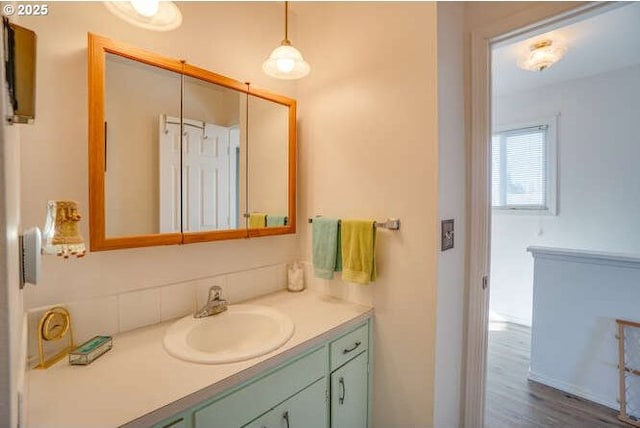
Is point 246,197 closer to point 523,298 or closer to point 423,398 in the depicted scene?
point 423,398

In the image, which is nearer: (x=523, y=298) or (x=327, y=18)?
(x=327, y=18)

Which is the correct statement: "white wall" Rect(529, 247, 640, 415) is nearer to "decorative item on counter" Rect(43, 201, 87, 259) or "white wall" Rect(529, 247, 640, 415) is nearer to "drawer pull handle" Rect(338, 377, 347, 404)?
"drawer pull handle" Rect(338, 377, 347, 404)

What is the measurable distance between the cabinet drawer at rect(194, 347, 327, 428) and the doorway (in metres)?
1.36

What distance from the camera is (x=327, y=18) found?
1.60 m

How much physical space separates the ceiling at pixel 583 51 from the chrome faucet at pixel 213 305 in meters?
1.83

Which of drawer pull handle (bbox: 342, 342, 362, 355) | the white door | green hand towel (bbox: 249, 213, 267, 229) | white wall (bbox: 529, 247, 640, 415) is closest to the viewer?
the white door

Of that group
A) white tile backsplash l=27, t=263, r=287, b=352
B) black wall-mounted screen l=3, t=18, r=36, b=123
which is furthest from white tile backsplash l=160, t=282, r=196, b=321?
black wall-mounted screen l=3, t=18, r=36, b=123

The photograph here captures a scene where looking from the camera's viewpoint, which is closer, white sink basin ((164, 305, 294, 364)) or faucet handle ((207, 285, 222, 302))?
white sink basin ((164, 305, 294, 364))

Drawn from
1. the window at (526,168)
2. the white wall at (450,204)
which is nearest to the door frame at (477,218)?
the white wall at (450,204)

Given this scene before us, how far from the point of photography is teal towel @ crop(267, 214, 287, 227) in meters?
1.60

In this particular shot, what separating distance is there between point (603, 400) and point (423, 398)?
1.52 m

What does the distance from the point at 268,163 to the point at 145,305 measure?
886mm

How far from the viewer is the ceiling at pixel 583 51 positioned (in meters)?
1.85

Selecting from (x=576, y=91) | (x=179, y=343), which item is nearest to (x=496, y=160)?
(x=576, y=91)
